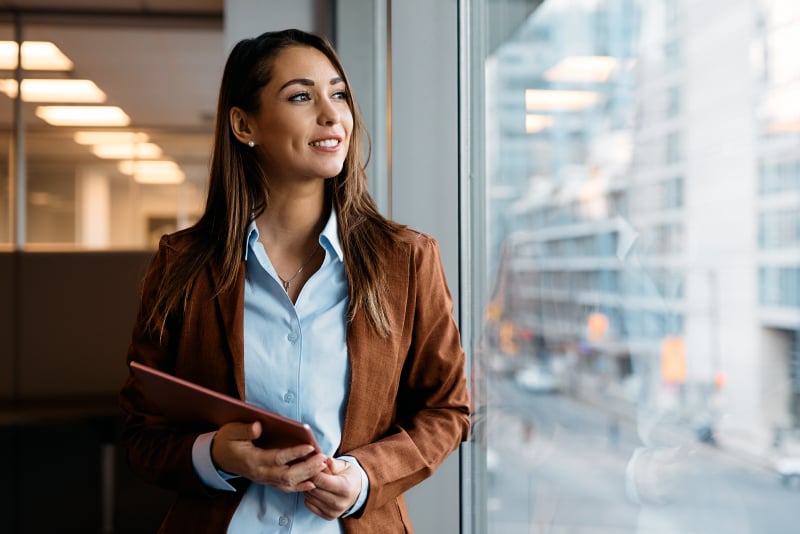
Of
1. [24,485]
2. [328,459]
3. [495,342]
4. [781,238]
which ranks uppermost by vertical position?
[781,238]

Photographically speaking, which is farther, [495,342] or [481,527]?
[481,527]

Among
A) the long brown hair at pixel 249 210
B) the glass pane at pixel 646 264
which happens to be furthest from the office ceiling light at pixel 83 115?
the glass pane at pixel 646 264

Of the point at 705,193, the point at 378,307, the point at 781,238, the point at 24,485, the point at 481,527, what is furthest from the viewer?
the point at 24,485

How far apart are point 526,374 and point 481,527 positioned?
50cm

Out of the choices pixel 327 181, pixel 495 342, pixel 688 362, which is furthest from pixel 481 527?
pixel 688 362

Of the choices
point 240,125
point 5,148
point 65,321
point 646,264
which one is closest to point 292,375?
point 240,125

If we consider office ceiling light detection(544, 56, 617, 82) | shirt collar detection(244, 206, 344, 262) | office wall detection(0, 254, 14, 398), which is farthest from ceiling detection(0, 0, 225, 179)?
office ceiling light detection(544, 56, 617, 82)

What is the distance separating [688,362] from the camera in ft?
2.52

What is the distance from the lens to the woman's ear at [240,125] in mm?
1322

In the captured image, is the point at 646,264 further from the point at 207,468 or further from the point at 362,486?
the point at 207,468

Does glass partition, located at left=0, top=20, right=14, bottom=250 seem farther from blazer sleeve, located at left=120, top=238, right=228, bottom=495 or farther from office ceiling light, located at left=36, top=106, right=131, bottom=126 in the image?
blazer sleeve, located at left=120, top=238, right=228, bottom=495

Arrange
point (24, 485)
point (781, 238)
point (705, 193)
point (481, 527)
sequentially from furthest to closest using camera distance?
point (24, 485) < point (481, 527) < point (705, 193) < point (781, 238)

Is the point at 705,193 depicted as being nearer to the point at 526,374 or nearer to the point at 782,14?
the point at 782,14

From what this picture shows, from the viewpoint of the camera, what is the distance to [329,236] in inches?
49.2
